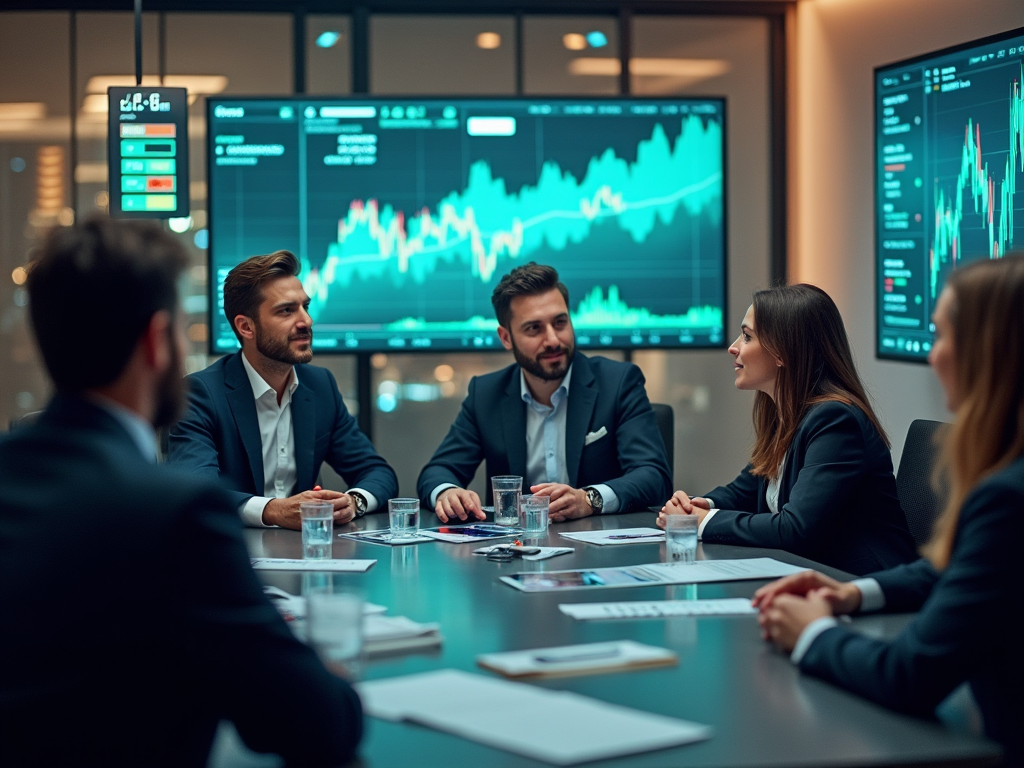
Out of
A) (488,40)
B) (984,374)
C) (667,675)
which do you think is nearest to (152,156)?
(488,40)

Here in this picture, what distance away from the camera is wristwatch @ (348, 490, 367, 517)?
341cm

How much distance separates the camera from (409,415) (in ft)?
17.1

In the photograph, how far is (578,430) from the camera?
380cm

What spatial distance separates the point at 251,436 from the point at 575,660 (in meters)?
2.12

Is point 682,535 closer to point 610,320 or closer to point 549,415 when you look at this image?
point 549,415

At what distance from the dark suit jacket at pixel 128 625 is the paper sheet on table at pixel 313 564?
1.22 m

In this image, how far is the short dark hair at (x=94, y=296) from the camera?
130 centimetres

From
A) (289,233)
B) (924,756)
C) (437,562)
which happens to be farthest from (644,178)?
(924,756)

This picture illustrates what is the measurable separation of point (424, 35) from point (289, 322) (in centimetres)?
196

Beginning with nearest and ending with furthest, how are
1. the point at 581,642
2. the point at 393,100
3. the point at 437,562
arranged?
the point at 581,642, the point at 437,562, the point at 393,100

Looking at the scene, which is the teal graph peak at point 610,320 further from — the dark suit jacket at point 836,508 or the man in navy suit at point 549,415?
the dark suit jacket at point 836,508

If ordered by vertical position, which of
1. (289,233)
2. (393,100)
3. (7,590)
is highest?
(393,100)

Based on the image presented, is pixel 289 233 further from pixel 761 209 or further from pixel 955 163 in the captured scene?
pixel 955 163

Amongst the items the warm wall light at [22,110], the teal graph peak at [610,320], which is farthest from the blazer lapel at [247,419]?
the warm wall light at [22,110]
